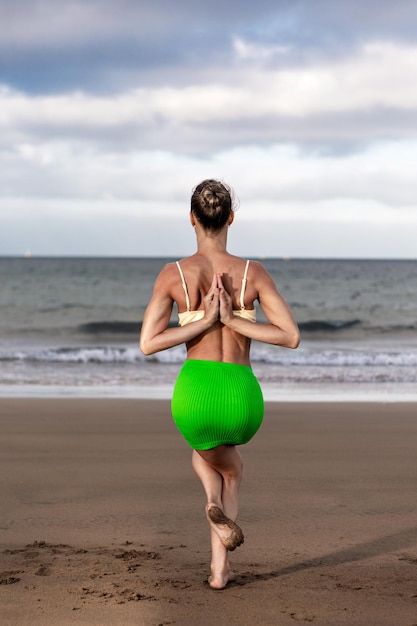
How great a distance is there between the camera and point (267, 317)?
12.4ft

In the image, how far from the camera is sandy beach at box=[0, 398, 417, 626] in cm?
384

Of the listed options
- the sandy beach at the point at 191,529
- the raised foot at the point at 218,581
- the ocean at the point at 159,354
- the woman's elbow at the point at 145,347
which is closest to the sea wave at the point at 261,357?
the ocean at the point at 159,354

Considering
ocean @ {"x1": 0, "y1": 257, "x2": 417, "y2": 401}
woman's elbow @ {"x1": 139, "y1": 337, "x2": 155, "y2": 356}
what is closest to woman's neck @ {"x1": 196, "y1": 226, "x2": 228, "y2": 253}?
woman's elbow @ {"x1": 139, "y1": 337, "x2": 155, "y2": 356}

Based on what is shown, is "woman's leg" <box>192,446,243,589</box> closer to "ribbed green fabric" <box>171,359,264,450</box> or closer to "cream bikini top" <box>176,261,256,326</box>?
Answer: "ribbed green fabric" <box>171,359,264,450</box>

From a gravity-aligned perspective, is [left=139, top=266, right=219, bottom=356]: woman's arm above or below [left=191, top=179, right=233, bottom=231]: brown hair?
below

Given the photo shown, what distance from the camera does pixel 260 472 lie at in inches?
274

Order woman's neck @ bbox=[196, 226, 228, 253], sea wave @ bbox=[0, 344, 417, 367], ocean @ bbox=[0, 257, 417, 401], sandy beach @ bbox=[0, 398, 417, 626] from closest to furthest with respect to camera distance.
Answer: sandy beach @ bbox=[0, 398, 417, 626]
woman's neck @ bbox=[196, 226, 228, 253]
ocean @ bbox=[0, 257, 417, 401]
sea wave @ bbox=[0, 344, 417, 367]

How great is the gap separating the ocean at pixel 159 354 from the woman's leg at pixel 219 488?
852 centimetres

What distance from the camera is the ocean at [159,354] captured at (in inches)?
571

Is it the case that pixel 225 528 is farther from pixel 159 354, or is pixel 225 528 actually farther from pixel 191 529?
pixel 159 354

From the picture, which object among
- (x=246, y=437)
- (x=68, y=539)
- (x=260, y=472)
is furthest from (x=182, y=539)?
(x=260, y=472)

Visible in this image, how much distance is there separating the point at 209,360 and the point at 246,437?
39cm

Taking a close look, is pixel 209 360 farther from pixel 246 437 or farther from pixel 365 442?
pixel 365 442

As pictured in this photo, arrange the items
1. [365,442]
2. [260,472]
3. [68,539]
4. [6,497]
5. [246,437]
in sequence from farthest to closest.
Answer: [365,442] → [260,472] → [6,497] → [68,539] → [246,437]
